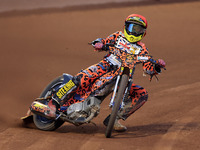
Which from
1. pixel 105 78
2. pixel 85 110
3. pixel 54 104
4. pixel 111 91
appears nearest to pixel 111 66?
pixel 105 78

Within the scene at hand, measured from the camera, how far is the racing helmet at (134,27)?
8.60 meters

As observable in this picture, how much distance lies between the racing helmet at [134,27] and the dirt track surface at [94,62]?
1.57m

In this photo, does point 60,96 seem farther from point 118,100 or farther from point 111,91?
point 118,100

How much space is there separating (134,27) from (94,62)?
8.54m

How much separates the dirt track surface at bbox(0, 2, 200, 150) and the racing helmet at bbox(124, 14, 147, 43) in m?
1.57

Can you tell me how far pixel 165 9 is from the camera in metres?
27.0

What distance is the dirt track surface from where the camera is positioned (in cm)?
820

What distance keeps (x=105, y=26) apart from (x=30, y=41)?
4.13 m

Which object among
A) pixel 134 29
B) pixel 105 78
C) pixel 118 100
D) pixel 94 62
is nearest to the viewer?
pixel 118 100

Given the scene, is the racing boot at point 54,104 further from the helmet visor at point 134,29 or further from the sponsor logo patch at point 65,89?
the helmet visor at point 134,29

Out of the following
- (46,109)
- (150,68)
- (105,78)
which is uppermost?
(150,68)

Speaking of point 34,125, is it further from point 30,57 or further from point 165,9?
point 165,9

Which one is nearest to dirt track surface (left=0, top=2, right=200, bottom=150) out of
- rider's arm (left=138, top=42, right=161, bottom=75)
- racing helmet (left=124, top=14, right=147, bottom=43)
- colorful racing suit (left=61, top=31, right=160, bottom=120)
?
colorful racing suit (left=61, top=31, right=160, bottom=120)

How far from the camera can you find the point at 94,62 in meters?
17.1
